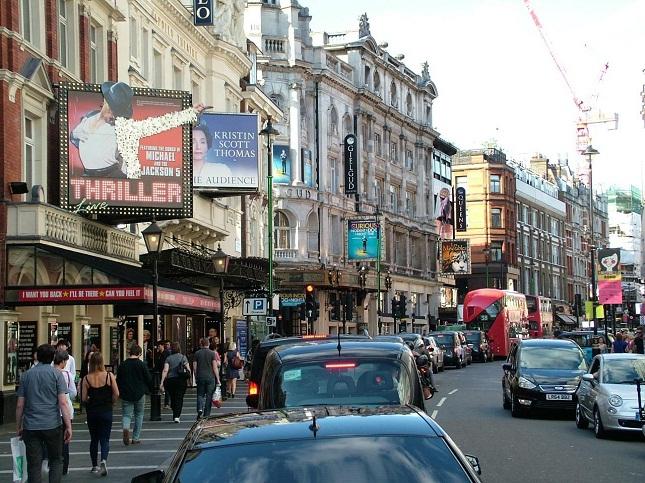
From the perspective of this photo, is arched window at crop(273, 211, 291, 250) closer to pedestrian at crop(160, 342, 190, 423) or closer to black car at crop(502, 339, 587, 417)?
black car at crop(502, 339, 587, 417)

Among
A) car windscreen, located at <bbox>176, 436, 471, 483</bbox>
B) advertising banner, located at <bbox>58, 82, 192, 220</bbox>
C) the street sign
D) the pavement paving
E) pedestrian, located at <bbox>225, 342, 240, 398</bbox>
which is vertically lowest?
the pavement paving

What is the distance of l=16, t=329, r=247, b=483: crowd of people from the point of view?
12.9 m

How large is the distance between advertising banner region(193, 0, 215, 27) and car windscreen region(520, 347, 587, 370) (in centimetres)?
2105

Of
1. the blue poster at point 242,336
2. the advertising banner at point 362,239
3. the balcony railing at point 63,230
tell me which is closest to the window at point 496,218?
the advertising banner at point 362,239

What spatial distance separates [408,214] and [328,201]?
17.7m

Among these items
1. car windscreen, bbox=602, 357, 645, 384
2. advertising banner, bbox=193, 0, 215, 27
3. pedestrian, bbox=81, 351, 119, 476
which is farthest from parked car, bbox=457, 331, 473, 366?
pedestrian, bbox=81, 351, 119, 476

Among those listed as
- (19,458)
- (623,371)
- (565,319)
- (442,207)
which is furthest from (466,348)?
(565,319)

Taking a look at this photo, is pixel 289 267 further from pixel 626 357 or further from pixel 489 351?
pixel 626 357

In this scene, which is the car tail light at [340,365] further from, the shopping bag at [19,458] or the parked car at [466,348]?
the parked car at [466,348]

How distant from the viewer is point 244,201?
52844mm

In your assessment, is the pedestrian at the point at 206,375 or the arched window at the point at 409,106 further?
the arched window at the point at 409,106

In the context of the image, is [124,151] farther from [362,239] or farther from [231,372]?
[362,239]

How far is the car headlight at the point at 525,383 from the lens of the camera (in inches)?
955

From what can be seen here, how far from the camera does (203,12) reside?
42.1 m
